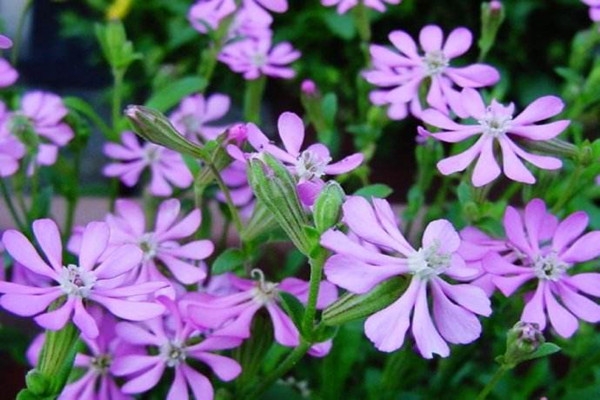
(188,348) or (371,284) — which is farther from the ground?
(371,284)

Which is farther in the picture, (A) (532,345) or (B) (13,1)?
(B) (13,1)

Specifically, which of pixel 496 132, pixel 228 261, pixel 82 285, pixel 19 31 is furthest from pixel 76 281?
pixel 19 31

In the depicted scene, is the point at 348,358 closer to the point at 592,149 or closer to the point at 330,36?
the point at 592,149

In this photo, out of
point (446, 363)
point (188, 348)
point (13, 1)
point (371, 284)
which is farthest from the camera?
point (13, 1)

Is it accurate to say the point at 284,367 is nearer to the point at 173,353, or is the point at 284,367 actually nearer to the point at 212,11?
the point at 173,353

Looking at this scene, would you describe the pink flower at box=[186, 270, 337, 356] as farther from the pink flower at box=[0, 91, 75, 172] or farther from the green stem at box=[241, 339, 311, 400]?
the pink flower at box=[0, 91, 75, 172]

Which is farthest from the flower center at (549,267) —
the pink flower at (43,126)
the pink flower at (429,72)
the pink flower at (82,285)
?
the pink flower at (43,126)

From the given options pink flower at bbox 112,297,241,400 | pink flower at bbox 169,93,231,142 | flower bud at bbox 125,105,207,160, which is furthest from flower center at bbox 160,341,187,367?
pink flower at bbox 169,93,231,142

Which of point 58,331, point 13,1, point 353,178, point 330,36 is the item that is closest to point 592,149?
point 353,178
